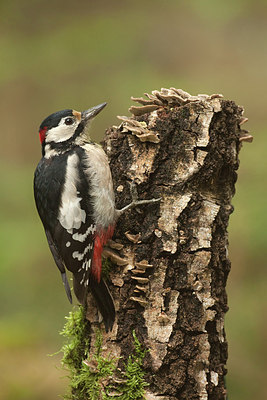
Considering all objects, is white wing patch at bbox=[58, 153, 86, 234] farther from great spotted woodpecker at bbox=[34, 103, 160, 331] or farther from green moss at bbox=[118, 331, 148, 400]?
green moss at bbox=[118, 331, 148, 400]

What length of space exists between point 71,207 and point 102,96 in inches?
177

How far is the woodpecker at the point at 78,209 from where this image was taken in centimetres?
244

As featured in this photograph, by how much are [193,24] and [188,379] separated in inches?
258

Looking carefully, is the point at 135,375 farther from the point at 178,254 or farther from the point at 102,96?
the point at 102,96

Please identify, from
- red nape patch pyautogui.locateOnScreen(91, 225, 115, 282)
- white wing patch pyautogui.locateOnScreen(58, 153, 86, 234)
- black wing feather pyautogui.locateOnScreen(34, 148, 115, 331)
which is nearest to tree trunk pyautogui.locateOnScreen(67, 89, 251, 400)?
red nape patch pyautogui.locateOnScreen(91, 225, 115, 282)

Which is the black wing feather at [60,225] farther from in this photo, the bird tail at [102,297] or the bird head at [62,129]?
the bird head at [62,129]

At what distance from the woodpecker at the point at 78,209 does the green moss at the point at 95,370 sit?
0.57ft

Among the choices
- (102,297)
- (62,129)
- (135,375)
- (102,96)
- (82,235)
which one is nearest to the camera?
(135,375)

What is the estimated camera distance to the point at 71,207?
8.44 ft

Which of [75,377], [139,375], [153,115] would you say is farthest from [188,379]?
[153,115]

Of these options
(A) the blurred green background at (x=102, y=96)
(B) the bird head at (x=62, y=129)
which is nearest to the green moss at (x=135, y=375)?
(B) the bird head at (x=62, y=129)

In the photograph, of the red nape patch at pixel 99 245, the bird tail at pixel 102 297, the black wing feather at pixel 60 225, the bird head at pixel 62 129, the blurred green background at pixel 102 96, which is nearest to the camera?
the bird tail at pixel 102 297

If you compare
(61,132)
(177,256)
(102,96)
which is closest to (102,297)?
(177,256)

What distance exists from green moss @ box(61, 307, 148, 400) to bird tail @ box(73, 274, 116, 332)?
0.30ft
